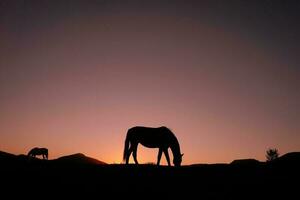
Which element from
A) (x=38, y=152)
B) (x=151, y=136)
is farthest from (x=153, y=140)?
(x=38, y=152)

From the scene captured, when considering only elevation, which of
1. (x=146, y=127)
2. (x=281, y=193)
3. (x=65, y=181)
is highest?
(x=146, y=127)

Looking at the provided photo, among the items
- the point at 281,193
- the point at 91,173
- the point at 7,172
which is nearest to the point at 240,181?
the point at 281,193

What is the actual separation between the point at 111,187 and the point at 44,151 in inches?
2173

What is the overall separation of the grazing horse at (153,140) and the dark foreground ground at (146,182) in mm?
7009

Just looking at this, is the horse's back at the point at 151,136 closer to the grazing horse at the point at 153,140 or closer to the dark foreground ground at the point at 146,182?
→ the grazing horse at the point at 153,140

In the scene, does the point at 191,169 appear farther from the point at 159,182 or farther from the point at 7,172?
the point at 7,172

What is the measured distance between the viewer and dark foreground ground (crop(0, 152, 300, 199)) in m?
11.6

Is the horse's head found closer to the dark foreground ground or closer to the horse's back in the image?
the horse's back

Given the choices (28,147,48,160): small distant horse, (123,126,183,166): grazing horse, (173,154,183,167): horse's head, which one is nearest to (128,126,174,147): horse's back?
(123,126,183,166): grazing horse

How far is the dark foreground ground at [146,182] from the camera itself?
11.6 metres

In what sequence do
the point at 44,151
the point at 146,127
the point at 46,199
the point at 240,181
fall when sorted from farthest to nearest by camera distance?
the point at 44,151
the point at 146,127
the point at 240,181
the point at 46,199

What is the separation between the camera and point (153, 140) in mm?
23281

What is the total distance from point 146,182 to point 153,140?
10158mm

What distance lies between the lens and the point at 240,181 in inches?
535
